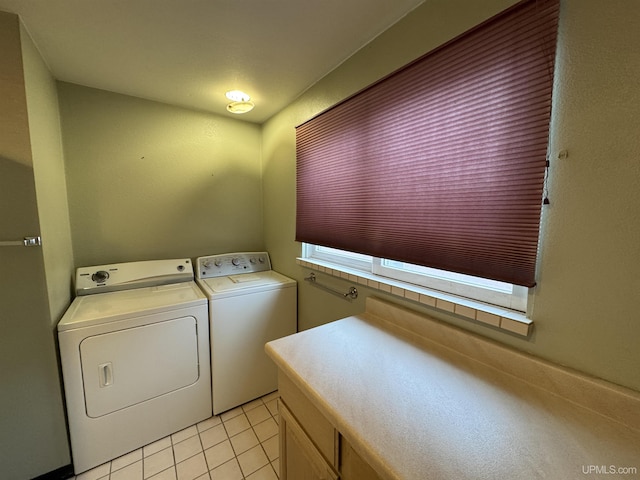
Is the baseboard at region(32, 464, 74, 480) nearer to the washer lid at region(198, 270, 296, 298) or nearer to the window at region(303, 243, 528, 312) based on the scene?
the washer lid at region(198, 270, 296, 298)

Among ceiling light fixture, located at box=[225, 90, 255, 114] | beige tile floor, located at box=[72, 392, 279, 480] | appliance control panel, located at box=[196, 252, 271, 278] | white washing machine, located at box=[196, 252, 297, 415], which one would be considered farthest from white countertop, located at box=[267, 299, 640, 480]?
ceiling light fixture, located at box=[225, 90, 255, 114]

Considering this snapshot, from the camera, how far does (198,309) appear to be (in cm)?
171

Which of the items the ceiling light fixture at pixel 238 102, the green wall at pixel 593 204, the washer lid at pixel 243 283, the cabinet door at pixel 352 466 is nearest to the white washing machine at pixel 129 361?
the washer lid at pixel 243 283

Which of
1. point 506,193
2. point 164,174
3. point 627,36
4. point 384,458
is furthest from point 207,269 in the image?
point 627,36

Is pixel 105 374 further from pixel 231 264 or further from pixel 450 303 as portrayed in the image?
pixel 450 303

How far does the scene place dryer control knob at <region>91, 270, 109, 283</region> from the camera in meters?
1.78

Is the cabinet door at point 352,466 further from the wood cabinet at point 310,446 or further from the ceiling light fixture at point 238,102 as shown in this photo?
the ceiling light fixture at point 238,102

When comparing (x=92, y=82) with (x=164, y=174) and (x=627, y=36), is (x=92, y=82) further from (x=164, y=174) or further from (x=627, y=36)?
(x=627, y=36)

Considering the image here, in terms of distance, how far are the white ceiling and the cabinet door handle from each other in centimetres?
176

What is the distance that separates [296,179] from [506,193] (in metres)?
1.44

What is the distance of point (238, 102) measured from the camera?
6.36 feet

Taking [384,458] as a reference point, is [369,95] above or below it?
above

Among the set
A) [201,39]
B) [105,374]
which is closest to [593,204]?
[201,39]

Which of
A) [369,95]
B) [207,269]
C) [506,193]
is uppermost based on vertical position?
[369,95]
